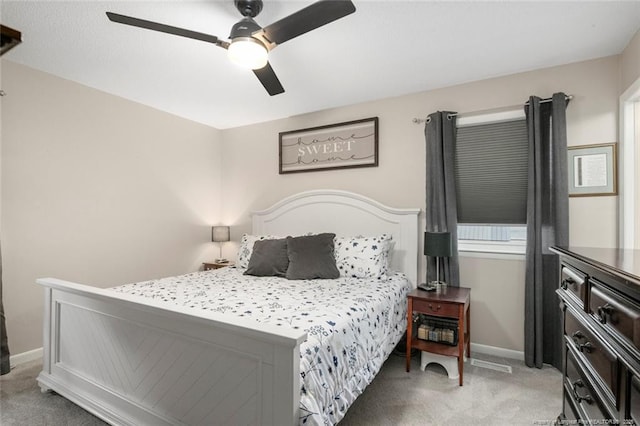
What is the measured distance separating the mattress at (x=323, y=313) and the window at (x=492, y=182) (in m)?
0.87

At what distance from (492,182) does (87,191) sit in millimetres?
3802

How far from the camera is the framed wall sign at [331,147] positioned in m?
3.41

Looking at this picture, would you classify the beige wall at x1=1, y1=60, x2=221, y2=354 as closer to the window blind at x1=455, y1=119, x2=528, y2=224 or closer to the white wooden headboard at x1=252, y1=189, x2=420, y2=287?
the white wooden headboard at x1=252, y1=189, x2=420, y2=287

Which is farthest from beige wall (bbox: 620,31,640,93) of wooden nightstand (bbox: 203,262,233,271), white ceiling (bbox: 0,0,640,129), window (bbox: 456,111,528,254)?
wooden nightstand (bbox: 203,262,233,271)

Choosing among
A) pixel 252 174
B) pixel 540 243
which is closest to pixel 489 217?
pixel 540 243

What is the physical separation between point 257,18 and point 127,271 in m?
2.81

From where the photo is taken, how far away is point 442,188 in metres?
2.90

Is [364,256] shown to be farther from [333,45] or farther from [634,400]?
[634,400]

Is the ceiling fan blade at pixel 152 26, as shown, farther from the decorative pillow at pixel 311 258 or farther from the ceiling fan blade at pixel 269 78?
the decorative pillow at pixel 311 258

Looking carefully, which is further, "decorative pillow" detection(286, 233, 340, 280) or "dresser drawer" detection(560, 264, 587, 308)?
"decorative pillow" detection(286, 233, 340, 280)

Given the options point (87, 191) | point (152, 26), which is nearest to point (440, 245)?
point (152, 26)

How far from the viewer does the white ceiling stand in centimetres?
192

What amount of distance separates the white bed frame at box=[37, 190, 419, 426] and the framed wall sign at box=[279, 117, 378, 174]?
245cm


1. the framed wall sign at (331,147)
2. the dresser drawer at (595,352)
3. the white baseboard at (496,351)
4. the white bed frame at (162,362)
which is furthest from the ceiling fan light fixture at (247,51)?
the white baseboard at (496,351)
